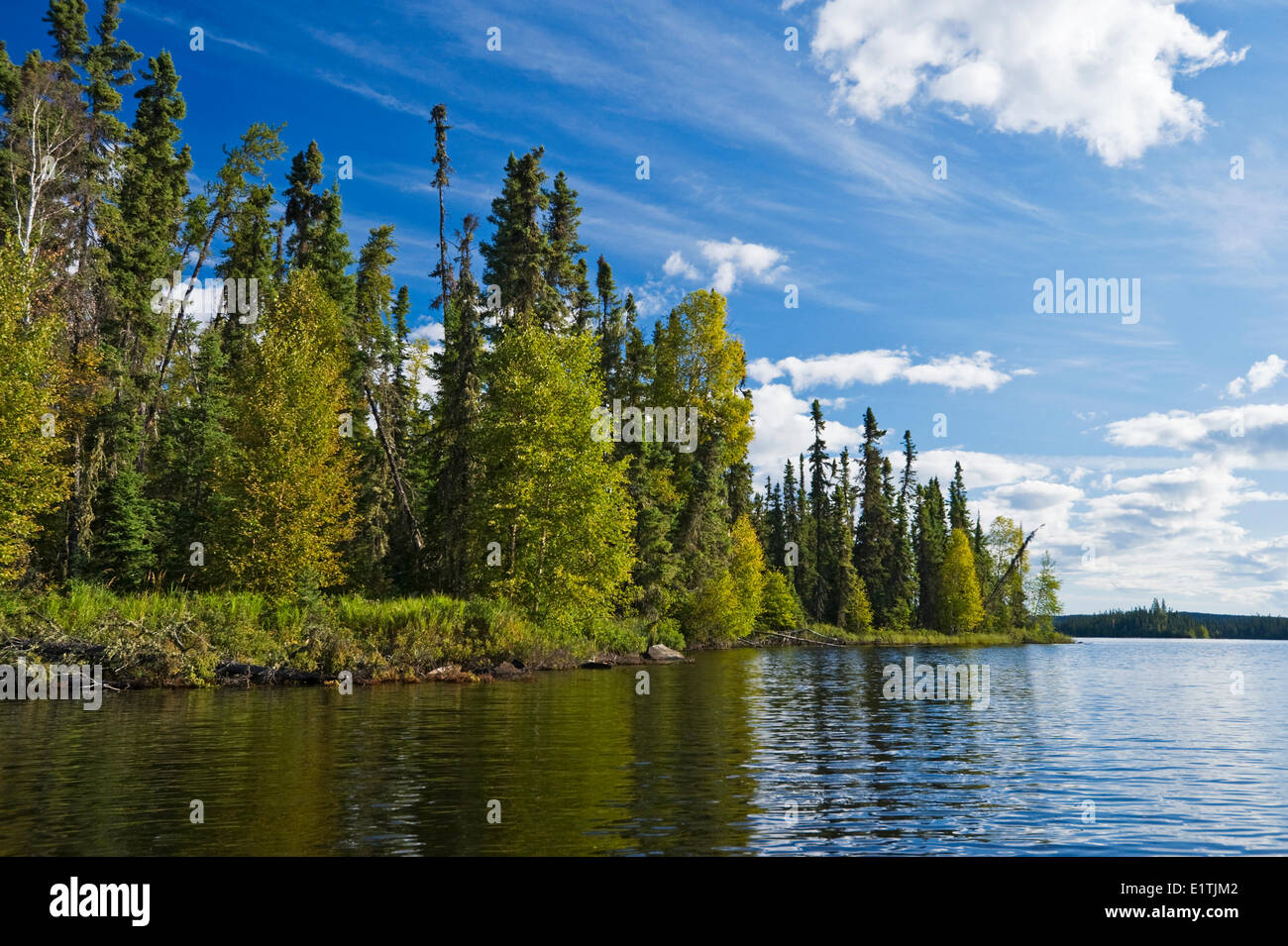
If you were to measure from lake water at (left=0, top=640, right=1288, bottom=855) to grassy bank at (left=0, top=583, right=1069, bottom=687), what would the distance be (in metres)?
2.08

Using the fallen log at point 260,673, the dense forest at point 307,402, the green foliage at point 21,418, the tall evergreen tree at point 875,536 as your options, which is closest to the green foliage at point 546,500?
the dense forest at point 307,402

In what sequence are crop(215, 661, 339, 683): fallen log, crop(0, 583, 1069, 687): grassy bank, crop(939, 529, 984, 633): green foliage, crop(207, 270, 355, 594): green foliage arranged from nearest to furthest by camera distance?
crop(0, 583, 1069, 687): grassy bank
crop(215, 661, 339, 683): fallen log
crop(207, 270, 355, 594): green foliage
crop(939, 529, 984, 633): green foliage

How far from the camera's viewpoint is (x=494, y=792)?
11.2m

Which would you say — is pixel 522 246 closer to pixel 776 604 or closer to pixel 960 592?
pixel 776 604

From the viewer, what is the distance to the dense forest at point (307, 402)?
34938mm

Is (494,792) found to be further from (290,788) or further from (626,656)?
(626,656)

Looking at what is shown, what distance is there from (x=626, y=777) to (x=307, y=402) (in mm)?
29638

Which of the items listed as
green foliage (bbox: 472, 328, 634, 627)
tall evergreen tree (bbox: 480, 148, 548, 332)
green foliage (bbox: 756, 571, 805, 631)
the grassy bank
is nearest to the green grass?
the grassy bank

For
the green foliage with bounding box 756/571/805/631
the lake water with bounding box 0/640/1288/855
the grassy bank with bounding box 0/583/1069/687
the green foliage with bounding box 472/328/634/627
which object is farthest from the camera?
the green foliage with bounding box 756/571/805/631

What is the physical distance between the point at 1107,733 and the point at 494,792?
15.1 metres

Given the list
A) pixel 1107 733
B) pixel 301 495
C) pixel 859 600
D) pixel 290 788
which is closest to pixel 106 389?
pixel 301 495

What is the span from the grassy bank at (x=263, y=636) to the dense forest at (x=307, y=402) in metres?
1.98

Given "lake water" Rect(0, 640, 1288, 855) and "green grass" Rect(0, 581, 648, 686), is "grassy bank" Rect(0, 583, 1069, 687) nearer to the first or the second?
"green grass" Rect(0, 581, 648, 686)

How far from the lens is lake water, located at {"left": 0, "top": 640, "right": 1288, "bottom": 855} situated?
8.96 meters
